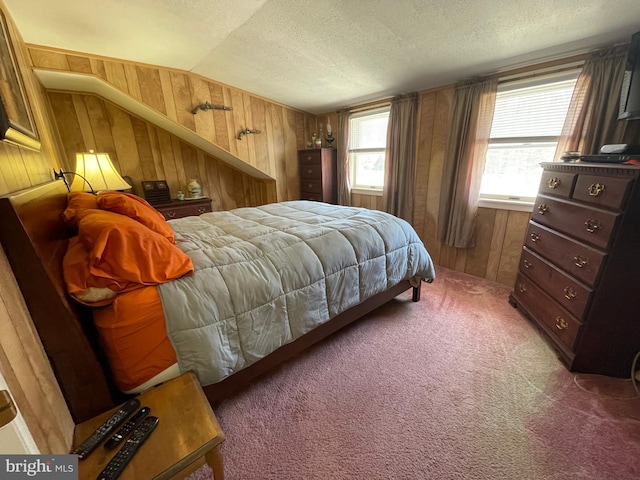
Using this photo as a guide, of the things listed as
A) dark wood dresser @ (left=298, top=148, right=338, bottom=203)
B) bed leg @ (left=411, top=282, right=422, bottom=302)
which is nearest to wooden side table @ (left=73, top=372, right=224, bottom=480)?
bed leg @ (left=411, top=282, right=422, bottom=302)

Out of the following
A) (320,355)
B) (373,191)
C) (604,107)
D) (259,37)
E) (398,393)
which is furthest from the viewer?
(373,191)

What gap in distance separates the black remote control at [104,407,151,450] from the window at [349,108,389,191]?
129 inches

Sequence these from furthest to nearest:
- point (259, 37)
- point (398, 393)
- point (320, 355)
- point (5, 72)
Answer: point (259, 37), point (320, 355), point (398, 393), point (5, 72)

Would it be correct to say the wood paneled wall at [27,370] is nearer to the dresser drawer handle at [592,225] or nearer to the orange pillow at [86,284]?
the orange pillow at [86,284]

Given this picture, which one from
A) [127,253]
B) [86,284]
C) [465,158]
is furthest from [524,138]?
[86,284]

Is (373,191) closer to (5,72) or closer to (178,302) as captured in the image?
(178,302)

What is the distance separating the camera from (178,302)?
1049 millimetres

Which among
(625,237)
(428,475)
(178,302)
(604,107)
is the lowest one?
(428,475)

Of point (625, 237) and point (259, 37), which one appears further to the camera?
point (259, 37)

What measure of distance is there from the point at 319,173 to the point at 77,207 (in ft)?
9.25

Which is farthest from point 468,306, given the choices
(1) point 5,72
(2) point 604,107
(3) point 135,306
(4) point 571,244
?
(1) point 5,72

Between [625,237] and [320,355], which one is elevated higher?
[625,237]

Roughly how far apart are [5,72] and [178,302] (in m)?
1.28

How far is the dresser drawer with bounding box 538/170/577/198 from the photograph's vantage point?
5.16ft
